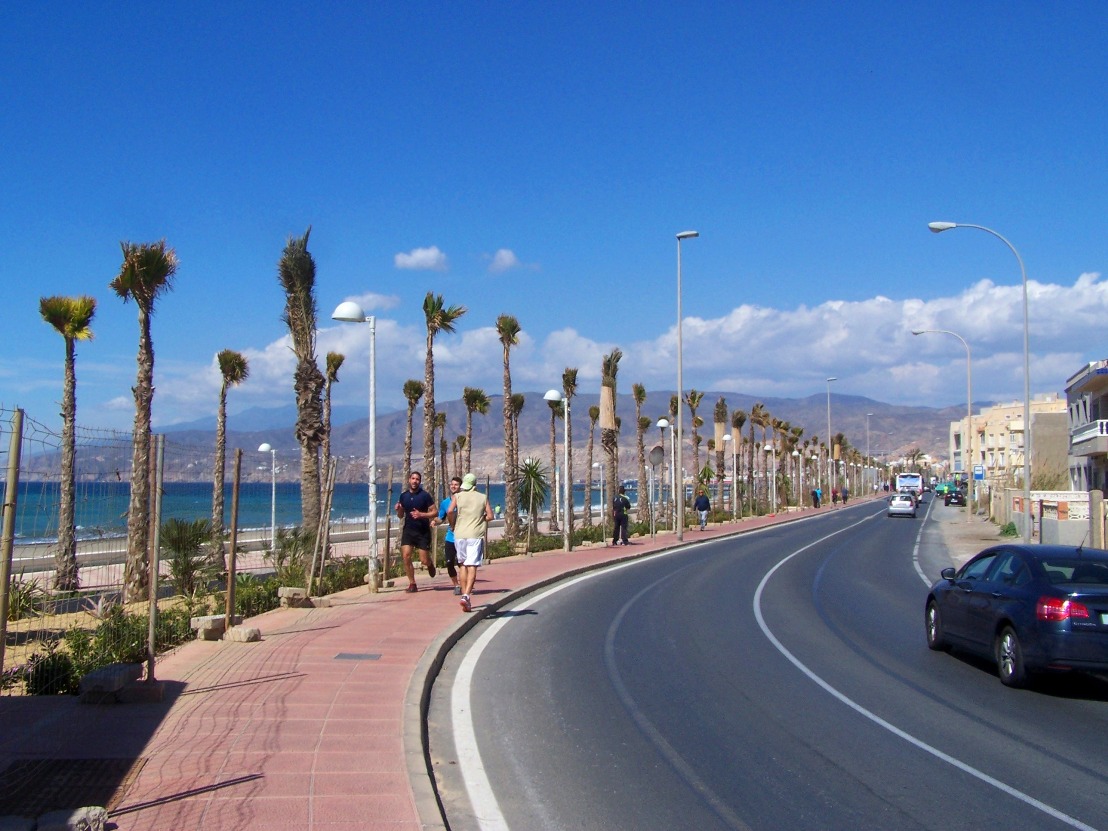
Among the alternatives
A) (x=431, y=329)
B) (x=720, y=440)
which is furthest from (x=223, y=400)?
(x=720, y=440)

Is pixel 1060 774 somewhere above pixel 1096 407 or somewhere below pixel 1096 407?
below

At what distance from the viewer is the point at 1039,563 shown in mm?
A: 10523

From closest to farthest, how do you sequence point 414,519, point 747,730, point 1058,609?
point 747,730 → point 1058,609 → point 414,519

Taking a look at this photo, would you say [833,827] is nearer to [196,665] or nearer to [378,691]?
[378,691]

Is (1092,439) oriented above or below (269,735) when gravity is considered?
above

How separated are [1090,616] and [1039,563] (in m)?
1.04

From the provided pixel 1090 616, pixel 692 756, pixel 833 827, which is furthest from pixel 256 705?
pixel 1090 616

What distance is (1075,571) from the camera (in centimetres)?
1034

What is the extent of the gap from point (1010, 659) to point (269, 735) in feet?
24.0

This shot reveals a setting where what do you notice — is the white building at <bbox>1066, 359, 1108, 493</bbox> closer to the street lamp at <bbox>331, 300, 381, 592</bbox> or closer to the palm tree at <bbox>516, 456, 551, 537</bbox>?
the palm tree at <bbox>516, 456, 551, 537</bbox>

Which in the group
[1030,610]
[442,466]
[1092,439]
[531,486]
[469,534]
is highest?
[1092,439]

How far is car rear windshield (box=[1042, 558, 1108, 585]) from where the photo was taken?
10.1 metres

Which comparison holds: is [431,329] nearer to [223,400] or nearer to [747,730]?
[223,400]

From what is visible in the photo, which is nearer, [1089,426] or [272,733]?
[272,733]
